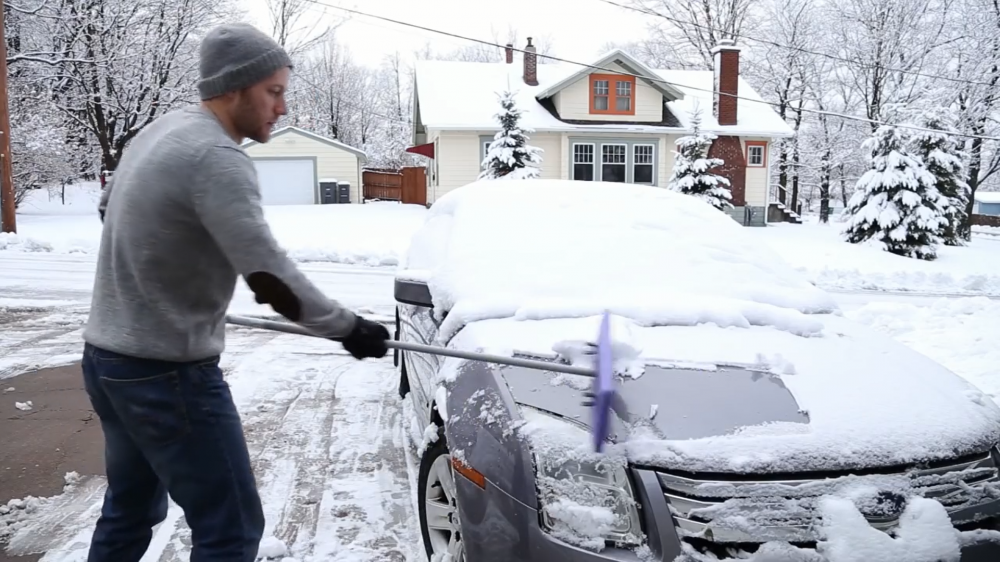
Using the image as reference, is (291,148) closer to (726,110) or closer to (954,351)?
(726,110)

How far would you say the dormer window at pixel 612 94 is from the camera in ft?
86.8

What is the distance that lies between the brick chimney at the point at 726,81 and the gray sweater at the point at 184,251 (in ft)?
88.9

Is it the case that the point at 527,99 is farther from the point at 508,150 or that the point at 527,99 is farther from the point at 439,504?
the point at 439,504

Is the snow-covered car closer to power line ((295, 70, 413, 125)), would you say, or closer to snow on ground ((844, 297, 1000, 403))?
snow on ground ((844, 297, 1000, 403))

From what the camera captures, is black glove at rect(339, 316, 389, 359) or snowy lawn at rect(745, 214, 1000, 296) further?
snowy lawn at rect(745, 214, 1000, 296)

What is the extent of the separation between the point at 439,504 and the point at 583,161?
967 inches

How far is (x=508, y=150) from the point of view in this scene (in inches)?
869

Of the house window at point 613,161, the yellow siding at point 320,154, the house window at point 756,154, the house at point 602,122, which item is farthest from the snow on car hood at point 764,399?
the yellow siding at point 320,154

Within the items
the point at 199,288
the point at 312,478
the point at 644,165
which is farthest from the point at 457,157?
the point at 199,288

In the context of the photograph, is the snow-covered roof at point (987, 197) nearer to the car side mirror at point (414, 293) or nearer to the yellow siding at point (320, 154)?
the yellow siding at point (320, 154)

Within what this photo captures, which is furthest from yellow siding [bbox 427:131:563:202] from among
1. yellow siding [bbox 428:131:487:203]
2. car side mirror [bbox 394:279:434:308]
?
car side mirror [bbox 394:279:434:308]

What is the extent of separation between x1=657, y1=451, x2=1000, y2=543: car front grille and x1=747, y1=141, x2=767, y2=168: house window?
27.5 metres

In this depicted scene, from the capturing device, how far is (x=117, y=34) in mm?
25281

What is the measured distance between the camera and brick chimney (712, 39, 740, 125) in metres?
27.0
